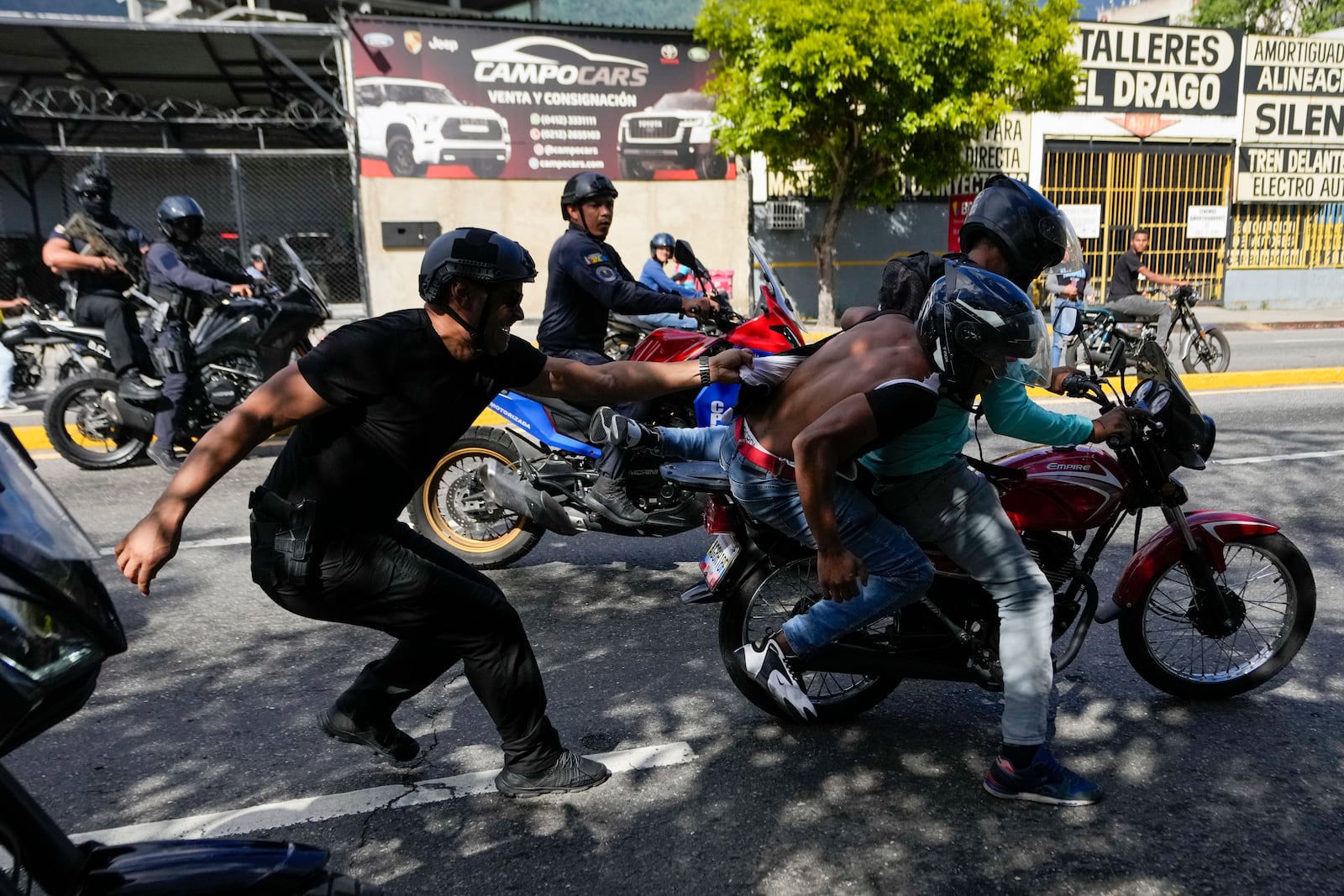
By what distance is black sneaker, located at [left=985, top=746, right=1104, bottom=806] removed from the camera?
3078 mm

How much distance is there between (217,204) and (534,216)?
285 inches

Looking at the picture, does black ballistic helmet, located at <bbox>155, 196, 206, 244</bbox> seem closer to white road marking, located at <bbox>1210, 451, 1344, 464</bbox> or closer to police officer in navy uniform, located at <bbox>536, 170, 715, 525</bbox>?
police officer in navy uniform, located at <bbox>536, 170, 715, 525</bbox>

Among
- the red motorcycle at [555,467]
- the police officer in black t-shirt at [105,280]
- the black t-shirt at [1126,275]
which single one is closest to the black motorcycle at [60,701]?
the red motorcycle at [555,467]

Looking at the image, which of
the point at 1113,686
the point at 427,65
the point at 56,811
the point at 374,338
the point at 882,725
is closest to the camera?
the point at 374,338

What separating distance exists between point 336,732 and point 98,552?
1789 millimetres

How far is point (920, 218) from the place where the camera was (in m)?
22.0

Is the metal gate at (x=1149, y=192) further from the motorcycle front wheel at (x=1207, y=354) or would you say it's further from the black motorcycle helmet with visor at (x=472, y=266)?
the black motorcycle helmet with visor at (x=472, y=266)

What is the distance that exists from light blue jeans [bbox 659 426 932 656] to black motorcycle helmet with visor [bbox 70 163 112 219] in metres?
6.43

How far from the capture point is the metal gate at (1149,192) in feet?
74.4

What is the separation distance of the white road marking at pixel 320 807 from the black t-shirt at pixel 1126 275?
11628mm

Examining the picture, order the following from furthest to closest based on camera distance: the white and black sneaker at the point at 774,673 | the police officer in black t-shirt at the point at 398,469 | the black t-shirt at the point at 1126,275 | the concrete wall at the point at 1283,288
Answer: the concrete wall at the point at 1283,288 < the black t-shirt at the point at 1126,275 < the white and black sneaker at the point at 774,673 < the police officer in black t-shirt at the point at 398,469

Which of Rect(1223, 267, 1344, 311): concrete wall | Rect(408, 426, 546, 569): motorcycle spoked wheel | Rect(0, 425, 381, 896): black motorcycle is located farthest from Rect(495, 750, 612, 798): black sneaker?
Rect(1223, 267, 1344, 311): concrete wall

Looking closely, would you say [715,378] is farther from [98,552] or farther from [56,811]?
[56,811]

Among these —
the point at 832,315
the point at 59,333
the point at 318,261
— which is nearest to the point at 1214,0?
the point at 832,315
